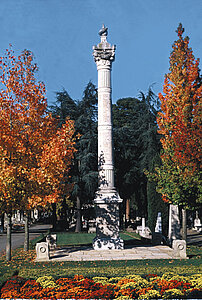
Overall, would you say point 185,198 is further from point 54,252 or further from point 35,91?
point 35,91

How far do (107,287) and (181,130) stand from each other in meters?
13.2

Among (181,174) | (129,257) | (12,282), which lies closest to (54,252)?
(129,257)

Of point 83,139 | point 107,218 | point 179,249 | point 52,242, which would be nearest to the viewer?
point 179,249

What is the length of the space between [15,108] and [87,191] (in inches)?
738

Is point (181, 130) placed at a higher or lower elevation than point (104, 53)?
lower

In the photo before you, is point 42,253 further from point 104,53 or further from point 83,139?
point 83,139

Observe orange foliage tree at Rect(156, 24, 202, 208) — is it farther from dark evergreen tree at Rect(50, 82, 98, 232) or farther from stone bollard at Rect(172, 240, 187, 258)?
dark evergreen tree at Rect(50, 82, 98, 232)

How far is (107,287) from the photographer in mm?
9031

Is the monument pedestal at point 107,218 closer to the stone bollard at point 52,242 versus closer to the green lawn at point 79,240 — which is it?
the stone bollard at point 52,242

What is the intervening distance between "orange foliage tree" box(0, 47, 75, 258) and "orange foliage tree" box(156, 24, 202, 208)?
614 cm

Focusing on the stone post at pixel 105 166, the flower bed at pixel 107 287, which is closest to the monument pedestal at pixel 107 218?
the stone post at pixel 105 166

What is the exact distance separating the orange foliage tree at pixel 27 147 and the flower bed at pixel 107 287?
5.62m

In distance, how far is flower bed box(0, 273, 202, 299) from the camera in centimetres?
834

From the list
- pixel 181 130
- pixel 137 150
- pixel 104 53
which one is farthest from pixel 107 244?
pixel 137 150
